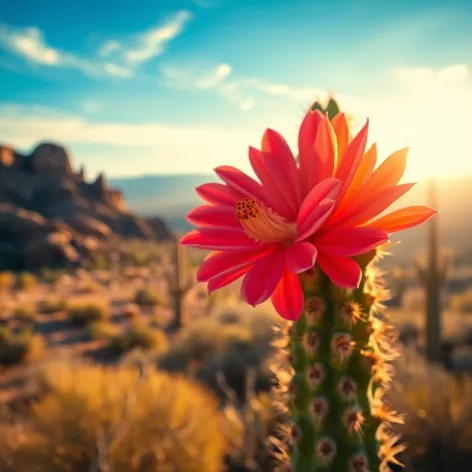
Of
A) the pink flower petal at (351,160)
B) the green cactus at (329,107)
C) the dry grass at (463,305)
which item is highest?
the green cactus at (329,107)

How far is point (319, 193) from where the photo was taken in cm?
127

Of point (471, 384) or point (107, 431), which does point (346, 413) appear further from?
point (471, 384)

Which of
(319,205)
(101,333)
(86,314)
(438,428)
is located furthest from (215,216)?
(86,314)

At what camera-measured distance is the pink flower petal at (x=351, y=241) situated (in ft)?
4.05

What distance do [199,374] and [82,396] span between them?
5328 millimetres

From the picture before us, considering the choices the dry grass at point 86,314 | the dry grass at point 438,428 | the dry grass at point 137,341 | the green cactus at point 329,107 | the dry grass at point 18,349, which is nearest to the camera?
the green cactus at point 329,107

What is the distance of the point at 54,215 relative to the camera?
2219 inches

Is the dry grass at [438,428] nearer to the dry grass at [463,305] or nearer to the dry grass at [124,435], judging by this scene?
the dry grass at [124,435]

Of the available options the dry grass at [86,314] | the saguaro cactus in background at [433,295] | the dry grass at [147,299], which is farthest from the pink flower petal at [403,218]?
the dry grass at [147,299]

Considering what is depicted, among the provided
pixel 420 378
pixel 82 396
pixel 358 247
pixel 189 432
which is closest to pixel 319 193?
pixel 358 247

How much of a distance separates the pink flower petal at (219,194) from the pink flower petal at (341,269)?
37cm

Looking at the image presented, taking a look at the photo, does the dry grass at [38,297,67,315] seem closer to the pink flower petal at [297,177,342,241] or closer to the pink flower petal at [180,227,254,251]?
the pink flower petal at [180,227,254,251]

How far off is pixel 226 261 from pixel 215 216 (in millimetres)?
182

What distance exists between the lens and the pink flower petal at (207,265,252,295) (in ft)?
4.59
